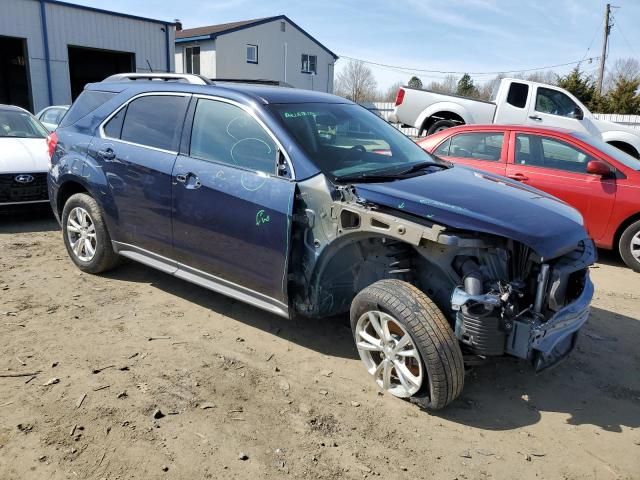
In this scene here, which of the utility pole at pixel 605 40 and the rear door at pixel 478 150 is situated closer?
the rear door at pixel 478 150

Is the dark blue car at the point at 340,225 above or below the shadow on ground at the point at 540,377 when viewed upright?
above

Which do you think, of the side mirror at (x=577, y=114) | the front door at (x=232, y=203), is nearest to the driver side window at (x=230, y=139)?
the front door at (x=232, y=203)

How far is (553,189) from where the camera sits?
6281 millimetres

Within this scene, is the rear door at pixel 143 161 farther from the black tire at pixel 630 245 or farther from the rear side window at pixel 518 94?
the rear side window at pixel 518 94

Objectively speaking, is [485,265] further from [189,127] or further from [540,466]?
[189,127]

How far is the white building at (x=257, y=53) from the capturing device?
102 feet

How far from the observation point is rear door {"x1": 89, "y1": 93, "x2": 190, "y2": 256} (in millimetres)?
4289

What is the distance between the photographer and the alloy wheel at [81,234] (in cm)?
509

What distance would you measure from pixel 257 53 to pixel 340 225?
32185 mm

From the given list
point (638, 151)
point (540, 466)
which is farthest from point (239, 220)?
point (638, 151)

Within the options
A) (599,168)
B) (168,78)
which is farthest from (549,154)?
(168,78)

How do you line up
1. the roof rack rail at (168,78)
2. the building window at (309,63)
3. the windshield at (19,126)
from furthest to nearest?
the building window at (309,63) → the windshield at (19,126) → the roof rack rail at (168,78)

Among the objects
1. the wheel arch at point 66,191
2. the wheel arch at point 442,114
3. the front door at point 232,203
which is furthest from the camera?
the wheel arch at point 442,114

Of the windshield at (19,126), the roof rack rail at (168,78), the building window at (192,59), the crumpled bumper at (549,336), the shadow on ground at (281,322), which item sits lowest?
the shadow on ground at (281,322)
